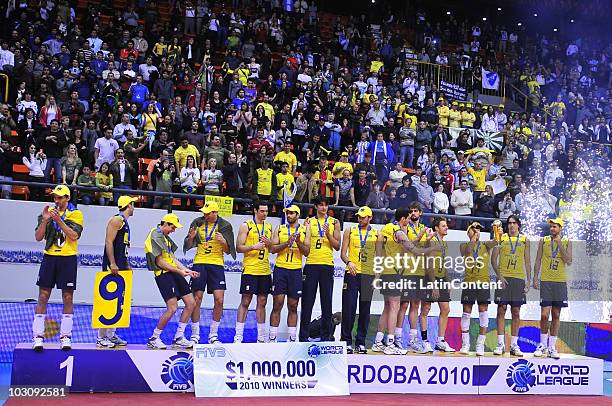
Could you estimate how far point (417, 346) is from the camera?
13094 millimetres

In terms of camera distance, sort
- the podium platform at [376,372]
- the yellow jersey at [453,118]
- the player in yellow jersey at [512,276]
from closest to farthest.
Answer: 1. the podium platform at [376,372]
2. the player in yellow jersey at [512,276]
3. the yellow jersey at [453,118]

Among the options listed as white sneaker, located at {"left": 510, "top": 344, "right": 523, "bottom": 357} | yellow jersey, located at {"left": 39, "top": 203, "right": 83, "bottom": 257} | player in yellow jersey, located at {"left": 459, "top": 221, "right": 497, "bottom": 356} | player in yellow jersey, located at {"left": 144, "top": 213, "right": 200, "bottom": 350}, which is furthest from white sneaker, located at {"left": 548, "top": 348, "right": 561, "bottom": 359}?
yellow jersey, located at {"left": 39, "top": 203, "right": 83, "bottom": 257}

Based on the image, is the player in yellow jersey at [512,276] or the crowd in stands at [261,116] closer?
the player in yellow jersey at [512,276]

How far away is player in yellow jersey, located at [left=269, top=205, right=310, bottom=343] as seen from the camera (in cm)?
1269

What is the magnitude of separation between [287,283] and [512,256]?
3637mm

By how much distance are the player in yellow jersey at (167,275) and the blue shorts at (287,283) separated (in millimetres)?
1258

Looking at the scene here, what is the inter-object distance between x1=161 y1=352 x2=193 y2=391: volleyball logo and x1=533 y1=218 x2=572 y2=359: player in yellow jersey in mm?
5508

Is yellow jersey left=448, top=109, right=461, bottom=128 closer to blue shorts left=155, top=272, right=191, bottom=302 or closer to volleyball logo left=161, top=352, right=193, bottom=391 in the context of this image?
blue shorts left=155, top=272, right=191, bottom=302

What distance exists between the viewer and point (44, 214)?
11.2m

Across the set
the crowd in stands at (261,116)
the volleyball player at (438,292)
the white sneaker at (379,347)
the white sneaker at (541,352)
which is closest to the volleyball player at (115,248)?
the white sneaker at (379,347)

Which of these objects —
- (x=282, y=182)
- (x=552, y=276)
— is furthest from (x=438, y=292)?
(x=282, y=182)

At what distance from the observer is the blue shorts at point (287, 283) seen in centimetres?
1275

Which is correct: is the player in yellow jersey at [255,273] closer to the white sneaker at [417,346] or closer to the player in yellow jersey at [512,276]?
the white sneaker at [417,346]

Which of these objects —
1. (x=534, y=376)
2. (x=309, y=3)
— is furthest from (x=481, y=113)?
(x=534, y=376)
